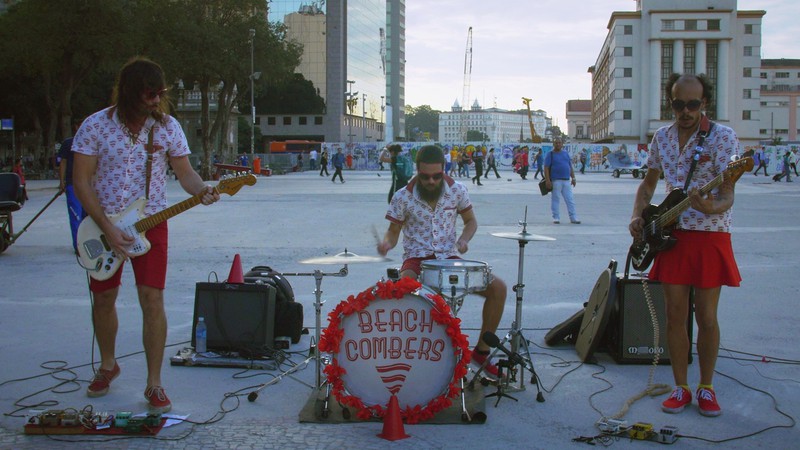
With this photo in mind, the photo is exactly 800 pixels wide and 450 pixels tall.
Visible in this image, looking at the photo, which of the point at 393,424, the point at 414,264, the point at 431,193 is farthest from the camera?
the point at 431,193

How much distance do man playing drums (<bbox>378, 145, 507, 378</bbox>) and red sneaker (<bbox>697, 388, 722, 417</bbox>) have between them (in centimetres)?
141

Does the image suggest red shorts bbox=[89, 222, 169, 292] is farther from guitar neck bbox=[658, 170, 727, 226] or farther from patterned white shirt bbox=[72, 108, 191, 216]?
guitar neck bbox=[658, 170, 727, 226]

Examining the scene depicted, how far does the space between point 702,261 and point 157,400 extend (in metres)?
3.45

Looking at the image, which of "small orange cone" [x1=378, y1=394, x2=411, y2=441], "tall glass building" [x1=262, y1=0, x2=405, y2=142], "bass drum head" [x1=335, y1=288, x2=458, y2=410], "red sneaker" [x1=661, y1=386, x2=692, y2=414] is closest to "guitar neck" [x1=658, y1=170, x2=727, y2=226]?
"red sneaker" [x1=661, y1=386, x2=692, y2=414]

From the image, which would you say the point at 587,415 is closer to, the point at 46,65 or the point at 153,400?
the point at 153,400

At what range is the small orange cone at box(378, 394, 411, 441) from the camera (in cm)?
454

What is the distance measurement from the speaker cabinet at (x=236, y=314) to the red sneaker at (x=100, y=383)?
0.95 metres

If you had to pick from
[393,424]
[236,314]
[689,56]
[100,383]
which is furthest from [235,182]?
[689,56]

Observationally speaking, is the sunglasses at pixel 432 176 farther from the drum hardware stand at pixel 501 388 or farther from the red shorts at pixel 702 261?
the red shorts at pixel 702 261

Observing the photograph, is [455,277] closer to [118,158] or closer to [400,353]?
[400,353]

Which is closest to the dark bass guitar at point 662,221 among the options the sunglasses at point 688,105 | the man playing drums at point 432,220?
the sunglasses at point 688,105

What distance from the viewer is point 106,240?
4.91m

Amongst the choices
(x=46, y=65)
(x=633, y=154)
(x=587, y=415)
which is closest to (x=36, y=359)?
(x=587, y=415)

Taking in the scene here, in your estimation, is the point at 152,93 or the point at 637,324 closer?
the point at 152,93
